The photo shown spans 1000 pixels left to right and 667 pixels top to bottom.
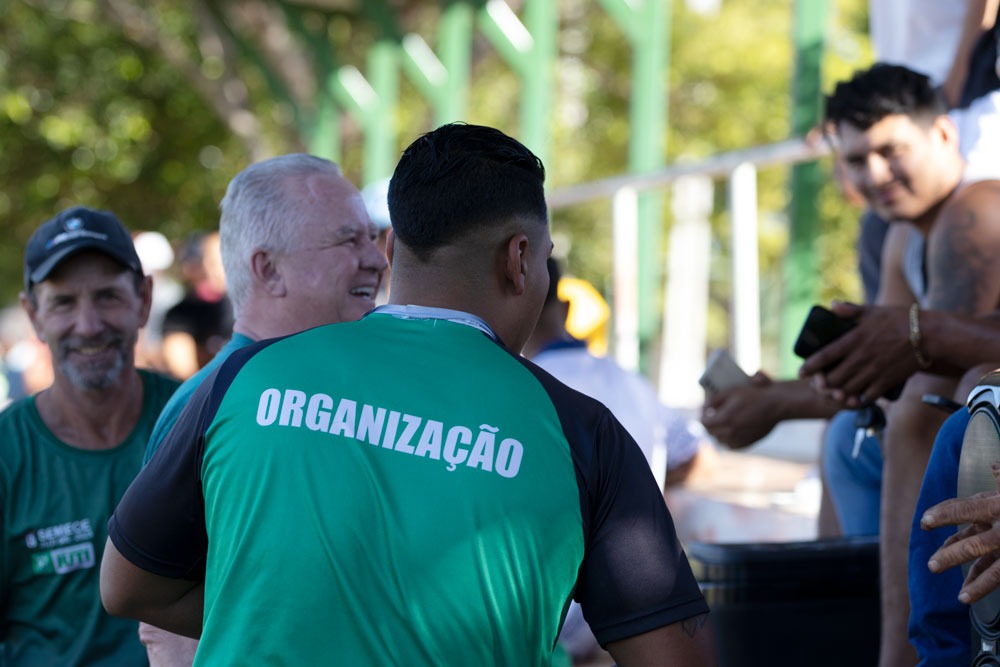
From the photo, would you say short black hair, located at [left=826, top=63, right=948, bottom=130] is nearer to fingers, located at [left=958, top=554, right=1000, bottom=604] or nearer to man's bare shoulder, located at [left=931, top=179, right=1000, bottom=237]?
man's bare shoulder, located at [left=931, top=179, right=1000, bottom=237]

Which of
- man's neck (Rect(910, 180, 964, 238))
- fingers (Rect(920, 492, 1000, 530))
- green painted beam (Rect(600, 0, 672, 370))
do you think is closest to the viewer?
fingers (Rect(920, 492, 1000, 530))

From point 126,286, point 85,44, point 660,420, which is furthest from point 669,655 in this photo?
point 85,44

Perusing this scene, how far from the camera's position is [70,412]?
351 cm

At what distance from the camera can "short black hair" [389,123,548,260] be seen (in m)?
2.11

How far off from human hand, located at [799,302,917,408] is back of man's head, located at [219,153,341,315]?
1188 millimetres

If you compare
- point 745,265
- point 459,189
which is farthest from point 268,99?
point 459,189

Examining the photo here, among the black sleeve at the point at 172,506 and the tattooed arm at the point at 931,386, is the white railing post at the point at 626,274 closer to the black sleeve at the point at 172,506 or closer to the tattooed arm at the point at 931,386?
the tattooed arm at the point at 931,386

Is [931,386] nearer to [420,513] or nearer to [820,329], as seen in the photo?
[820,329]

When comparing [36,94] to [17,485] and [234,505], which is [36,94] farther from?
[234,505]

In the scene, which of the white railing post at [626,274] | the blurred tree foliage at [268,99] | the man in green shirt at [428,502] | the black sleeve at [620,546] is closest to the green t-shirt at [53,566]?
the man in green shirt at [428,502]

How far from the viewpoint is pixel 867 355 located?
10.5ft

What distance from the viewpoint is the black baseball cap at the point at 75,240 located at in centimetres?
352

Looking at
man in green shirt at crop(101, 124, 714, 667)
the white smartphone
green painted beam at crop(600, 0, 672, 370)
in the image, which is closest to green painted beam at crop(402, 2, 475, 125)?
green painted beam at crop(600, 0, 672, 370)

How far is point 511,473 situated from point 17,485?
1867 millimetres
